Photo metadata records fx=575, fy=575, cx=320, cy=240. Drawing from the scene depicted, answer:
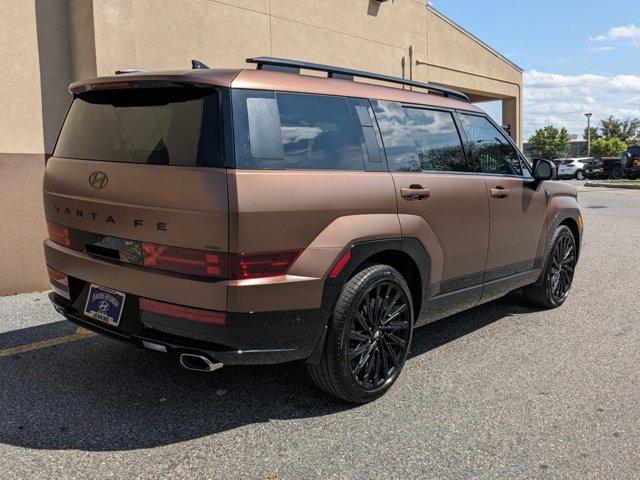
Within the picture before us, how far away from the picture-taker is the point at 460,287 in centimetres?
422

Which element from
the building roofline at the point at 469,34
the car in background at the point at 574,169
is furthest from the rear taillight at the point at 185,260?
the car in background at the point at 574,169

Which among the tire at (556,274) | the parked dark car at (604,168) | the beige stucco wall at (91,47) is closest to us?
the tire at (556,274)

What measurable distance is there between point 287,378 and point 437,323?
6.10 ft

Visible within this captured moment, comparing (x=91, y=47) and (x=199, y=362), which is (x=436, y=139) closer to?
(x=199, y=362)

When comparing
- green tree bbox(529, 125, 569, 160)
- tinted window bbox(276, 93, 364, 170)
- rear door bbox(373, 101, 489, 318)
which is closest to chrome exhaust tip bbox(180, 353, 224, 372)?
tinted window bbox(276, 93, 364, 170)

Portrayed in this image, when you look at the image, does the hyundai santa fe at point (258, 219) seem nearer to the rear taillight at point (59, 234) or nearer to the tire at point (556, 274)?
the rear taillight at point (59, 234)

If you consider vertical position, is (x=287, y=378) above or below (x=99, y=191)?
below

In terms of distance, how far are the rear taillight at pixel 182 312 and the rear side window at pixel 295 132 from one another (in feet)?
2.45

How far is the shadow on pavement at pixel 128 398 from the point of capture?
10.2 feet

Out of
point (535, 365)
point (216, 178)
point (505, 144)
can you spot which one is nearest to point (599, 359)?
point (535, 365)

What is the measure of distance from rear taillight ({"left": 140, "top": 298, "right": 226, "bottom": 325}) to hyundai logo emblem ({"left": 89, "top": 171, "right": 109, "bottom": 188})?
2.26ft

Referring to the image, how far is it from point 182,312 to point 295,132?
1.13m

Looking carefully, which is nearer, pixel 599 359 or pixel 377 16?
pixel 599 359

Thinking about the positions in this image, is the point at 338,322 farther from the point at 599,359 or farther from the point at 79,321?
the point at 599,359
